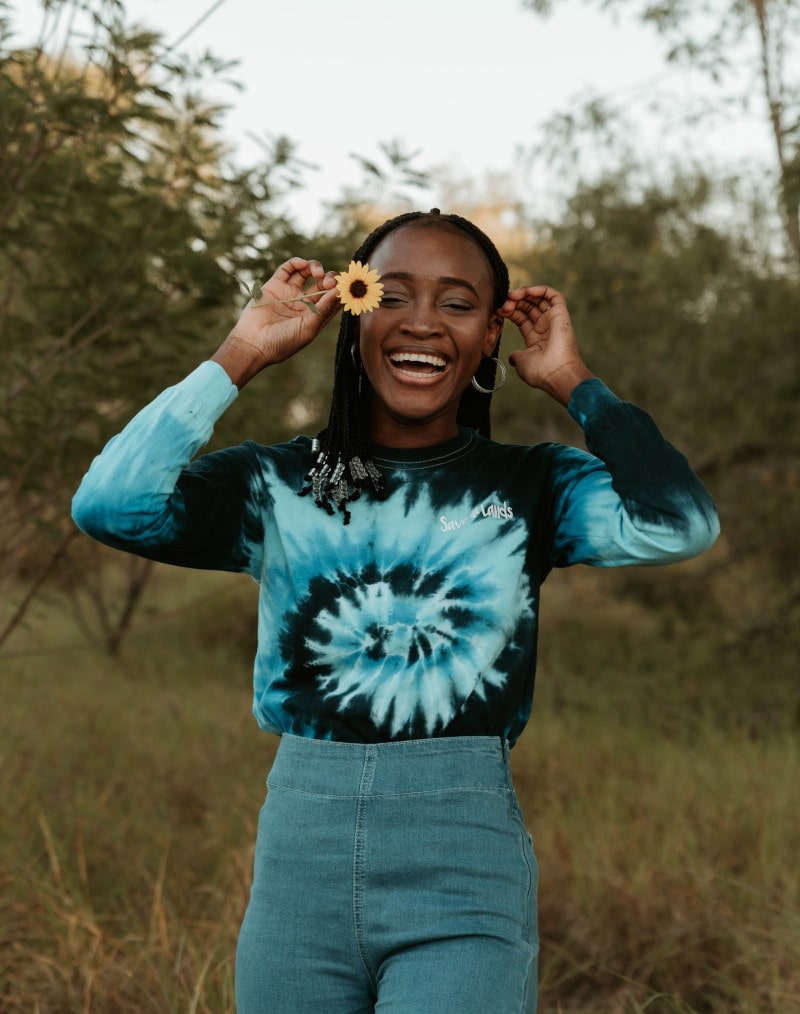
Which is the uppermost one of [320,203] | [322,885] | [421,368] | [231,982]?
[320,203]

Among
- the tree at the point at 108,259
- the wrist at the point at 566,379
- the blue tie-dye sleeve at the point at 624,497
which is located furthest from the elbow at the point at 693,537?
the tree at the point at 108,259

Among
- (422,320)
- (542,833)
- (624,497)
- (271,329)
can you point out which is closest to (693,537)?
(624,497)

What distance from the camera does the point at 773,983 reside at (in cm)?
347

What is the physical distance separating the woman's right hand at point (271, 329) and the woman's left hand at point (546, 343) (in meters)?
0.33

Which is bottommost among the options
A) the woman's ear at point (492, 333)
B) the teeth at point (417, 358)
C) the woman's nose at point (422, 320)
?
the teeth at point (417, 358)

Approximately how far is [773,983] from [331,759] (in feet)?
7.58

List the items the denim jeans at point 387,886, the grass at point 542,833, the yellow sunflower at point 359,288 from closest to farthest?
the denim jeans at point 387,886 < the yellow sunflower at point 359,288 < the grass at point 542,833

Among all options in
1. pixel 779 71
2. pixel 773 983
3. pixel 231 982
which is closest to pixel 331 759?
pixel 231 982

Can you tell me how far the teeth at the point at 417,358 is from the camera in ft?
A: 6.56

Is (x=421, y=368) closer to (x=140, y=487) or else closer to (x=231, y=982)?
(x=140, y=487)

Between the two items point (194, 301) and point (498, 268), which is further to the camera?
point (194, 301)

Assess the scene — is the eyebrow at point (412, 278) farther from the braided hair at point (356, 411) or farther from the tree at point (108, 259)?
the tree at point (108, 259)

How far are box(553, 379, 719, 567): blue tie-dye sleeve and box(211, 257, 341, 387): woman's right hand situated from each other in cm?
46

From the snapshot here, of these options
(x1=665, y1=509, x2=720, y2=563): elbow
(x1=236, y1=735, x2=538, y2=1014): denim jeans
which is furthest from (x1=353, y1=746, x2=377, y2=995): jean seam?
(x1=665, y1=509, x2=720, y2=563): elbow
